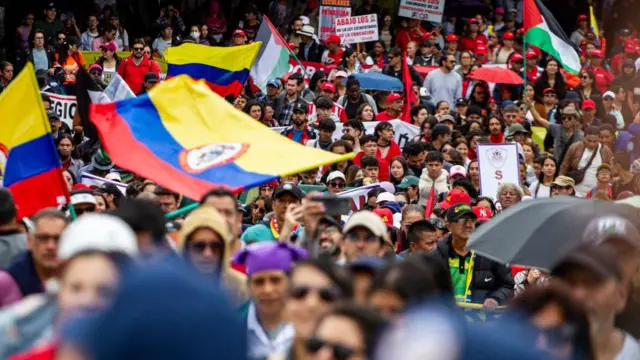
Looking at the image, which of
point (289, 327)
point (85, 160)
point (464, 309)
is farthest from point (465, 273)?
point (85, 160)

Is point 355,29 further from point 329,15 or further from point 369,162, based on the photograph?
point 369,162

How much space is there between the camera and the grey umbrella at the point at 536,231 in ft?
22.4

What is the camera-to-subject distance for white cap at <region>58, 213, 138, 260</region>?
13.1 ft

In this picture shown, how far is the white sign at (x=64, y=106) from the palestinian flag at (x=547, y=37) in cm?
664

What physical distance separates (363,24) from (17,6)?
5607 mm

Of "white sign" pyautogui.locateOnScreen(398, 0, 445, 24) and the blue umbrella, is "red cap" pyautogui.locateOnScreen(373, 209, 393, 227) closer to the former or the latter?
the blue umbrella

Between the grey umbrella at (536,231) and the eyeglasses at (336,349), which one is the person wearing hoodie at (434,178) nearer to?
the grey umbrella at (536,231)

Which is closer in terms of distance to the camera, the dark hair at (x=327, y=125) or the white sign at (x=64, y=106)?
the dark hair at (x=327, y=125)

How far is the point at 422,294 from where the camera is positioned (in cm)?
469

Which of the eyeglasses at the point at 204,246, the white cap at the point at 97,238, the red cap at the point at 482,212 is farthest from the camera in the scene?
the red cap at the point at 482,212

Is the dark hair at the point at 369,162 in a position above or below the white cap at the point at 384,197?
below

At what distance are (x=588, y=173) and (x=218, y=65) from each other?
4495mm

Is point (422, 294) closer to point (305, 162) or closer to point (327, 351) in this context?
point (327, 351)

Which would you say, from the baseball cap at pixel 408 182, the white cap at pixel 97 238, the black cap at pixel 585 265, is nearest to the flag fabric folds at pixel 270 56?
the baseball cap at pixel 408 182
